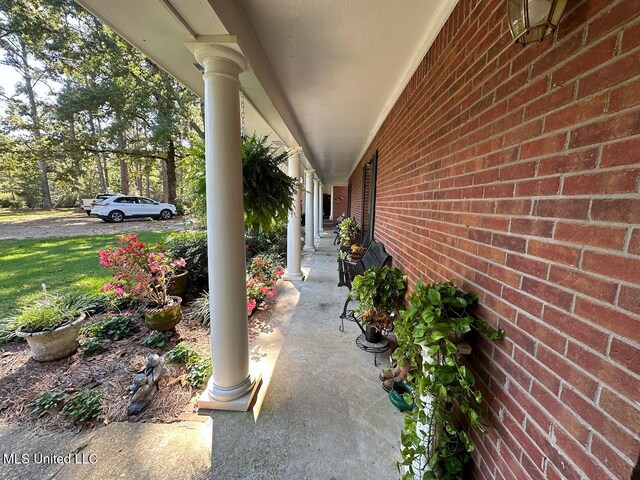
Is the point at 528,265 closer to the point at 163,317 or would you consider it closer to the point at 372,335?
the point at 372,335

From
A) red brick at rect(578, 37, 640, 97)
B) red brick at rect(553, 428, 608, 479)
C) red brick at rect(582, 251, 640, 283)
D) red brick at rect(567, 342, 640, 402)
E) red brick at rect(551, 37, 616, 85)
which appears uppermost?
red brick at rect(551, 37, 616, 85)

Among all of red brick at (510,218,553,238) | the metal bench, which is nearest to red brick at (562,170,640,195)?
red brick at (510,218,553,238)

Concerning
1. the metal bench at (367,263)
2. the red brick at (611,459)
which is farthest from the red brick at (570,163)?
the metal bench at (367,263)

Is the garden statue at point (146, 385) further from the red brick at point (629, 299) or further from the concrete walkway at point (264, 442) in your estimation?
the red brick at point (629, 299)

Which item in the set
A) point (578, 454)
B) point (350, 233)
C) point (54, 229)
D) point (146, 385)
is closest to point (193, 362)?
point (146, 385)

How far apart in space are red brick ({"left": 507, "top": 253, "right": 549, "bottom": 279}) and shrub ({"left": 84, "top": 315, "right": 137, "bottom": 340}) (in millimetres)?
3552

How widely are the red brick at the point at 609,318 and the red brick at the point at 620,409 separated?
155mm

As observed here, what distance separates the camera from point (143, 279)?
9.50 feet

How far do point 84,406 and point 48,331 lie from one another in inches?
40.0

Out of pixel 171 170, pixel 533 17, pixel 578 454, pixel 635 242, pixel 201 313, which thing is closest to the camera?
pixel 635 242

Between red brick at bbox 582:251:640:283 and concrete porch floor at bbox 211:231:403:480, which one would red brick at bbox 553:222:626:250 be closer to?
red brick at bbox 582:251:640:283

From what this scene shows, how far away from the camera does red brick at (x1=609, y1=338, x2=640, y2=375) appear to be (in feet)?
1.95

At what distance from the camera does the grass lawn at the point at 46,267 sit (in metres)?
3.99

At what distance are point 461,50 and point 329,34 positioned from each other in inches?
34.2
